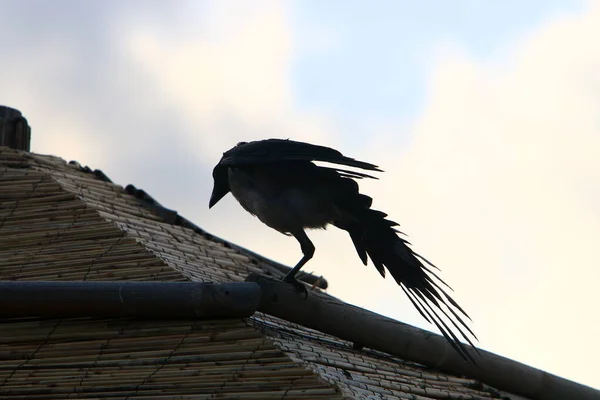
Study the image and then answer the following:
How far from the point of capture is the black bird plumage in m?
5.59

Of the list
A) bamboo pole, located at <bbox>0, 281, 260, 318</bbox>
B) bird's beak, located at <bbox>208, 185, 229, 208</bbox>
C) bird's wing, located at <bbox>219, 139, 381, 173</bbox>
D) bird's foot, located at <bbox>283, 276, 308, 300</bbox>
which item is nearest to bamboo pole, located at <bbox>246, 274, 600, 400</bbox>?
bird's foot, located at <bbox>283, 276, 308, 300</bbox>

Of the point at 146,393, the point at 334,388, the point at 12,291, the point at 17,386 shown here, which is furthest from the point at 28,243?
the point at 334,388

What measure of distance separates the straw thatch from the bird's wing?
62cm

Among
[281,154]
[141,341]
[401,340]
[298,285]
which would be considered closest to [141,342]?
[141,341]

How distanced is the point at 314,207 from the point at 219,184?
25.2 inches

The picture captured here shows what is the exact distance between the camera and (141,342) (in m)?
4.74

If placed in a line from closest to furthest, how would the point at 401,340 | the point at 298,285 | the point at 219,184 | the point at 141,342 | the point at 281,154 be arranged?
the point at 141,342 → the point at 298,285 → the point at 281,154 → the point at 401,340 → the point at 219,184

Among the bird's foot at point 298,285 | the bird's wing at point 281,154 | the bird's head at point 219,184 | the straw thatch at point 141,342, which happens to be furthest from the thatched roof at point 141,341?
the bird's wing at point 281,154

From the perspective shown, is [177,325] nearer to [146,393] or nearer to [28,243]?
[146,393]

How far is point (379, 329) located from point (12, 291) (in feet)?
5.91

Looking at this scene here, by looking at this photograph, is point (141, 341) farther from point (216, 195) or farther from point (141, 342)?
point (216, 195)

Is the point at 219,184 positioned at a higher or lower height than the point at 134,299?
higher

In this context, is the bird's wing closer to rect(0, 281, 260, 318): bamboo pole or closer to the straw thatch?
the straw thatch

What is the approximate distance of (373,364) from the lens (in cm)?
530
